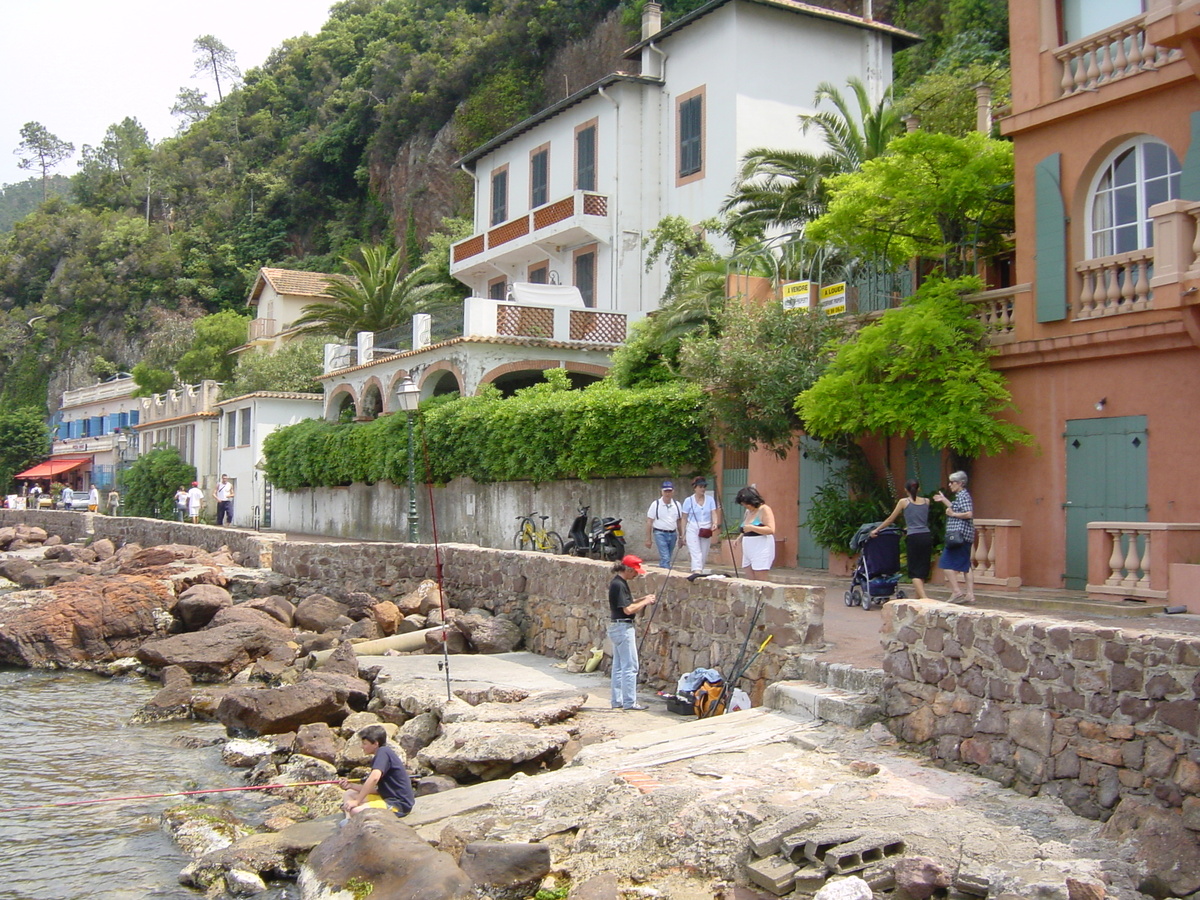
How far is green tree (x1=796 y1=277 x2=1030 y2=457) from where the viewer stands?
14219 millimetres

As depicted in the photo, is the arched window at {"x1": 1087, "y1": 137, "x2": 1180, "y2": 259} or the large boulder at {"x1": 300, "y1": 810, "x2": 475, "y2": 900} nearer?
the large boulder at {"x1": 300, "y1": 810, "x2": 475, "y2": 900}

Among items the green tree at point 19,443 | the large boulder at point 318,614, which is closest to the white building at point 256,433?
the large boulder at point 318,614

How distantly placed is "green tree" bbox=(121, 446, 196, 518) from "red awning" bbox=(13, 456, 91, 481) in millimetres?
16208

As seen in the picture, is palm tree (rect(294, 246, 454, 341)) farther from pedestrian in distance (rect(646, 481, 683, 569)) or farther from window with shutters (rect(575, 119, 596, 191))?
pedestrian in distance (rect(646, 481, 683, 569))

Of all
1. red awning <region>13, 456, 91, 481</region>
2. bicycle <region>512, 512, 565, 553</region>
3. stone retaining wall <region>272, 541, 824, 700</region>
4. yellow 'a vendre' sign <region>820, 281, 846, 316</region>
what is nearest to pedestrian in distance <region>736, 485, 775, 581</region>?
stone retaining wall <region>272, 541, 824, 700</region>

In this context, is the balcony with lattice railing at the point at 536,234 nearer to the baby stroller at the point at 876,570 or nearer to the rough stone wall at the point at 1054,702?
the baby stroller at the point at 876,570

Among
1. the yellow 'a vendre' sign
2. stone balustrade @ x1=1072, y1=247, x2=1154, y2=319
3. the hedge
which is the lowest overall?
the hedge

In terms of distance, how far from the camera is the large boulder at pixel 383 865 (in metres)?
6.39

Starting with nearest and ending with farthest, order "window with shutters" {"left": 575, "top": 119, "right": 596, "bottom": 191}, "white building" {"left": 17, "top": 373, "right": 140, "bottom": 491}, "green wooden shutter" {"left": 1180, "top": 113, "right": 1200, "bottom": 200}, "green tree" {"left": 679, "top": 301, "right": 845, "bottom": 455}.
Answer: "green wooden shutter" {"left": 1180, "top": 113, "right": 1200, "bottom": 200}, "green tree" {"left": 679, "top": 301, "right": 845, "bottom": 455}, "window with shutters" {"left": 575, "top": 119, "right": 596, "bottom": 191}, "white building" {"left": 17, "top": 373, "right": 140, "bottom": 491}

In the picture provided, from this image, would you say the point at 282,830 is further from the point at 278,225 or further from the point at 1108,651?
the point at 278,225

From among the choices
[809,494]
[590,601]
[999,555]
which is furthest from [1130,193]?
[590,601]

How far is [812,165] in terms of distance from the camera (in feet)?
72.4

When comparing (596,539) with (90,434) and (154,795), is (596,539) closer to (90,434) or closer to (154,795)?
(154,795)

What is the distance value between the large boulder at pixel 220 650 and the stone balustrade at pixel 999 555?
9.71 metres
